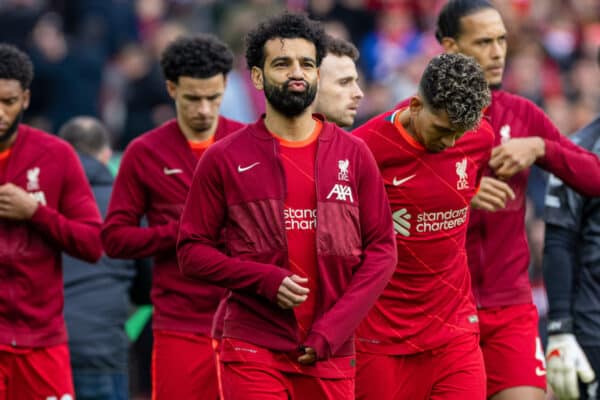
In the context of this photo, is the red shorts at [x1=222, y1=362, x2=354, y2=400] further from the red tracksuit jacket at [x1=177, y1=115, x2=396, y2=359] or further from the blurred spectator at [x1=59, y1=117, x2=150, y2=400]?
the blurred spectator at [x1=59, y1=117, x2=150, y2=400]

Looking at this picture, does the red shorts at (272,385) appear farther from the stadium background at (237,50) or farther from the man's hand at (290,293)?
the stadium background at (237,50)

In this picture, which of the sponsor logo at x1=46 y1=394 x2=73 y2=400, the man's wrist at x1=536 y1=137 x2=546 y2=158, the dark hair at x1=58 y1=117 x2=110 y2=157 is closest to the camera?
the man's wrist at x1=536 y1=137 x2=546 y2=158

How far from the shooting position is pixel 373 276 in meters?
6.96

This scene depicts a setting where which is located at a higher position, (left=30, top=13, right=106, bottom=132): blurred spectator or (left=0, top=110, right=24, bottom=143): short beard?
(left=0, top=110, right=24, bottom=143): short beard

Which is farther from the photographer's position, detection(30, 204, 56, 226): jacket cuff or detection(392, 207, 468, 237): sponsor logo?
detection(30, 204, 56, 226): jacket cuff

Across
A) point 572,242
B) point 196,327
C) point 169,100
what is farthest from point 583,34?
point 196,327

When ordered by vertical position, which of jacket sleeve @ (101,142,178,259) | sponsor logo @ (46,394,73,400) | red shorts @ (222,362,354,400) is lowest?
sponsor logo @ (46,394,73,400)

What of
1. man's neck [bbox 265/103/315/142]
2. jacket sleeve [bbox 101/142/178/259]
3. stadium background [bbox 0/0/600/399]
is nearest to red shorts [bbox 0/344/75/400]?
jacket sleeve [bbox 101/142/178/259]

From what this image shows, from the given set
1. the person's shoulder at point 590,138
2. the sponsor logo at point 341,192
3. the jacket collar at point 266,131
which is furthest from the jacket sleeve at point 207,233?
the person's shoulder at point 590,138

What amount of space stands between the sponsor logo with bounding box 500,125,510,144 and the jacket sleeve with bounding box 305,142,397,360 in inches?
68.0

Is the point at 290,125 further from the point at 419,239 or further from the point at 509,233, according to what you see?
the point at 509,233

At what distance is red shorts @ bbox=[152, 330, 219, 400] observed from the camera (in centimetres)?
862

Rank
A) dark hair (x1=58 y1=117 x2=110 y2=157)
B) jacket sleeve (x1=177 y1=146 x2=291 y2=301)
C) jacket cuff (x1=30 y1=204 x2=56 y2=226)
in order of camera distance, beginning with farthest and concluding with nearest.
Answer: dark hair (x1=58 y1=117 x2=110 y2=157) < jacket cuff (x1=30 y1=204 x2=56 y2=226) < jacket sleeve (x1=177 y1=146 x2=291 y2=301)

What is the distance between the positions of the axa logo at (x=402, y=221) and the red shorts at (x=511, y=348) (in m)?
1.03
